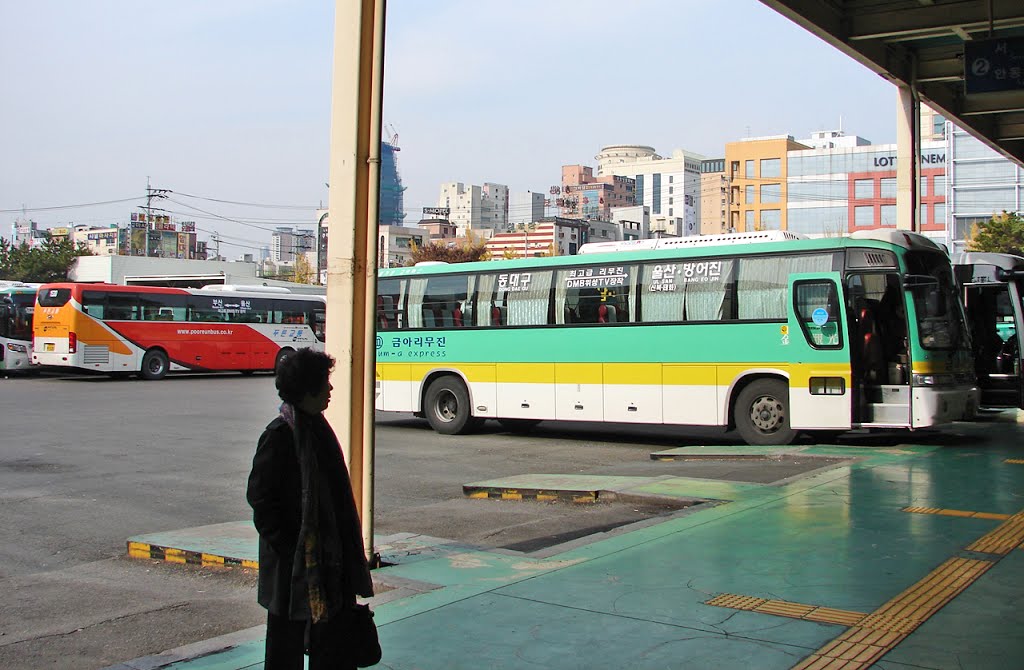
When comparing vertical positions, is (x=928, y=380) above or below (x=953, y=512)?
above

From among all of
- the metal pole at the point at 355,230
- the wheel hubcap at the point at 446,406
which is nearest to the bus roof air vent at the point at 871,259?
the wheel hubcap at the point at 446,406

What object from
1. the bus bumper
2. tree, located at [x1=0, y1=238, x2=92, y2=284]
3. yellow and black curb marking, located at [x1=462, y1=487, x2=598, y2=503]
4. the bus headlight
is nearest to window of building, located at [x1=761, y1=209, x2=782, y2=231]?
tree, located at [x1=0, y1=238, x2=92, y2=284]

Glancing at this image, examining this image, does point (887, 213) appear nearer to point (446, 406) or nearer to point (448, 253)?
point (448, 253)

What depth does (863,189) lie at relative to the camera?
95.4 metres

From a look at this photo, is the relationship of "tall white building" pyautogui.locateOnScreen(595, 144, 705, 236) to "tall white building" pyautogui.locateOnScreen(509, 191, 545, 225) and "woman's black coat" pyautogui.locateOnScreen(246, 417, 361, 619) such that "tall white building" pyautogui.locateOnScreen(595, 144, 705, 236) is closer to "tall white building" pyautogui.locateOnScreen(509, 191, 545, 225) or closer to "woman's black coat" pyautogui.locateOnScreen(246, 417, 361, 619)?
"tall white building" pyautogui.locateOnScreen(509, 191, 545, 225)

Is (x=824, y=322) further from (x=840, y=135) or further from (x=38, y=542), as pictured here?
(x=840, y=135)

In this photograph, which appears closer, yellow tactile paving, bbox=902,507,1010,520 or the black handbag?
the black handbag

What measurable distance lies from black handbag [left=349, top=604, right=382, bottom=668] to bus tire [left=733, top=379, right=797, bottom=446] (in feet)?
35.9

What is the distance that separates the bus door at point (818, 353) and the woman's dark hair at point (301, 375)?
35.0ft

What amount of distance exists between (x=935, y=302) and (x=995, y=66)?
12.7 ft

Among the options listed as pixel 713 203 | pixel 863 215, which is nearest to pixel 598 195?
pixel 713 203

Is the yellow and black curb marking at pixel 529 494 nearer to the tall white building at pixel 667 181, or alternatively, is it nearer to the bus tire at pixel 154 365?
the bus tire at pixel 154 365

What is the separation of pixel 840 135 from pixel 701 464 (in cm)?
13799

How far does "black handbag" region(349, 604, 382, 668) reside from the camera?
3727 millimetres
